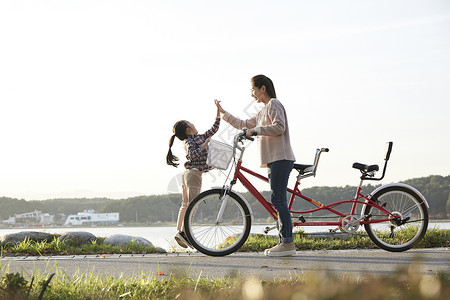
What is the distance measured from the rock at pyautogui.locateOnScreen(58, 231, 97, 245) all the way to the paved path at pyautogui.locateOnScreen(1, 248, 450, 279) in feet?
4.43

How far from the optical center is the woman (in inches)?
228

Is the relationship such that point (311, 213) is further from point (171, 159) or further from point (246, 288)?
point (246, 288)

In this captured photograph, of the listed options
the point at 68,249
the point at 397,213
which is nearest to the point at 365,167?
the point at 397,213

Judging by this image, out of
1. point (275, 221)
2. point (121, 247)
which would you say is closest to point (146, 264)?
point (275, 221)

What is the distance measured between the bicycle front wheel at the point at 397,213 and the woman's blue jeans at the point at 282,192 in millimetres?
1161

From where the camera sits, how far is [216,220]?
597 cm

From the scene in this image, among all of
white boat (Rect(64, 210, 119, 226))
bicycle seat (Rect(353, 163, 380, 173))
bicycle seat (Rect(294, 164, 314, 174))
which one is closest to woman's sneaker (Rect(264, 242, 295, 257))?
bicycle seat (Rect(294, 164, 314, 174))

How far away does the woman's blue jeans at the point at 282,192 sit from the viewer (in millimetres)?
5816

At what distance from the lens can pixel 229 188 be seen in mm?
6023

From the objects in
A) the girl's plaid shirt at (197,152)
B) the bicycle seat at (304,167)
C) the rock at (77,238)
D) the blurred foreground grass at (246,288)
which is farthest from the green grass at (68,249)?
the blurred foreground grass at (246,288)

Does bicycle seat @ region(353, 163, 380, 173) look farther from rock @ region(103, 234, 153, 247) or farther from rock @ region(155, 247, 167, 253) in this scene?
rock @ region(103, 234, 153, 247)

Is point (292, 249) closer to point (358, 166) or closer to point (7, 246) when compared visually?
point (358, 166)

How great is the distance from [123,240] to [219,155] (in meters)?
3.01

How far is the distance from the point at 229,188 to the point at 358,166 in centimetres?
167
